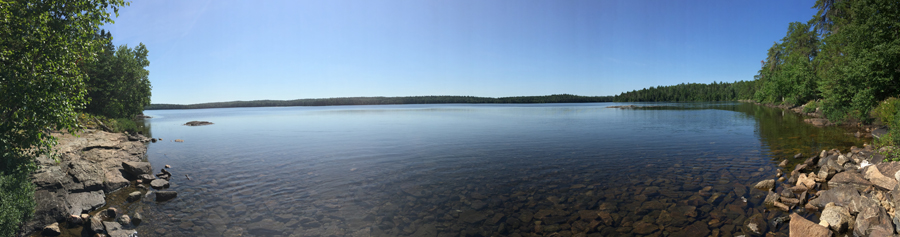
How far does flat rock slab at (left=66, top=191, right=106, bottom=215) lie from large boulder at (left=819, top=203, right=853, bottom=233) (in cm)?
2220

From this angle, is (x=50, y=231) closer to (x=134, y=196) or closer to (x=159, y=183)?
(x=134, y=196)

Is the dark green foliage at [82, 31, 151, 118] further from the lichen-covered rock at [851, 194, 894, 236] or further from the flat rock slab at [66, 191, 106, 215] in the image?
the lichen-covered rock at [851, 194, 894, 236]

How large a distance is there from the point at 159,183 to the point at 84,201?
9.80 feet

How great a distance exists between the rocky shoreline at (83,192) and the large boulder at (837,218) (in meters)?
18.9

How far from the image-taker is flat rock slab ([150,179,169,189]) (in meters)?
15.7

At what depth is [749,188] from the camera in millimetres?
13422

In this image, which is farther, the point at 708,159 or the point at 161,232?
the point at 708,159

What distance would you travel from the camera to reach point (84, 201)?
512 inches

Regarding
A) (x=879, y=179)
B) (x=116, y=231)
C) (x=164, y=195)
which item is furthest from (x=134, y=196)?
(x=879, y=179)

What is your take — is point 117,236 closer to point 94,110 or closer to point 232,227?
point 232,227

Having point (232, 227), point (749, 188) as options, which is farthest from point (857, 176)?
point (232, 227)

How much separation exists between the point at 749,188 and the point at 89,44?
24411mm

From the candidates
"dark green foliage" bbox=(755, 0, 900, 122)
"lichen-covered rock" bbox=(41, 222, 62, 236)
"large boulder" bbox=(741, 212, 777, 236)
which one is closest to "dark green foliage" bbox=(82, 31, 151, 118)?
"lichen-covered rock" bbox=(41, 222, 62, 236)

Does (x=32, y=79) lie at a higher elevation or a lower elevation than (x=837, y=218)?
higher
